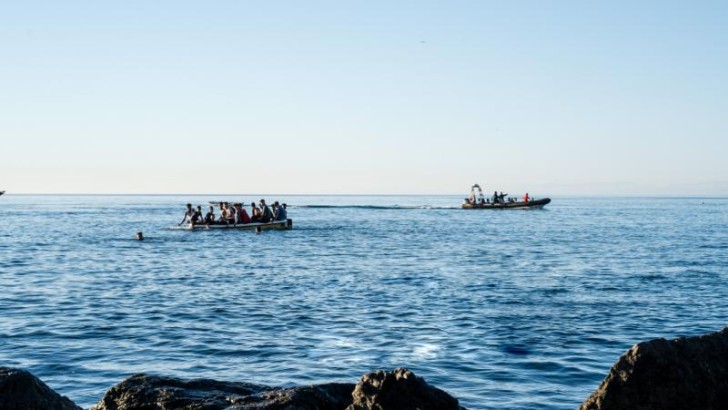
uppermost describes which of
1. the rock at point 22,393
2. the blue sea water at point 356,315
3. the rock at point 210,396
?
the rock at point 22,393

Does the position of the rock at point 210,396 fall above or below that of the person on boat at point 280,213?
below

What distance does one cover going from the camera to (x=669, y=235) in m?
60.8

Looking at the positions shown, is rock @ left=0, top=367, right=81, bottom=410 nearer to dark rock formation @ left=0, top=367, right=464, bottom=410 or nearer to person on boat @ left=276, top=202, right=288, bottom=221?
dark rock formation @ left=0, top=367, right=464, bottom=410

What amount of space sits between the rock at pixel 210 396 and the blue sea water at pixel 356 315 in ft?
12.3

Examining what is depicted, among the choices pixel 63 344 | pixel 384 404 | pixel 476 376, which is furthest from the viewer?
pixel 63 344

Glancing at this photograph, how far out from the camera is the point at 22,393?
751 cm

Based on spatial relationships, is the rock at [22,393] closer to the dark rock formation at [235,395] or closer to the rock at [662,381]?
the dark rock formation at [235,395]

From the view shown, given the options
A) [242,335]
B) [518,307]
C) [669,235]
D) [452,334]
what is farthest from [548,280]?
[669,235]

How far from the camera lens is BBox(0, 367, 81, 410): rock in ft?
24.5

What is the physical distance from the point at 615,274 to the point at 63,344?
20.9 m

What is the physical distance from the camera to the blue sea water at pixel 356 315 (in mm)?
14016

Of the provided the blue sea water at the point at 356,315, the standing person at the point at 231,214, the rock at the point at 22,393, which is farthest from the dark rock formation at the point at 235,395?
the standing person at the point at 231,214

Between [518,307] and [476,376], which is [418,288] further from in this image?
[476,376]

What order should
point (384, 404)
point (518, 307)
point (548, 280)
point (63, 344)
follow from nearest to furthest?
point (384, 404) → point (63, 344) → point (518, 307) → point (548, 280)
